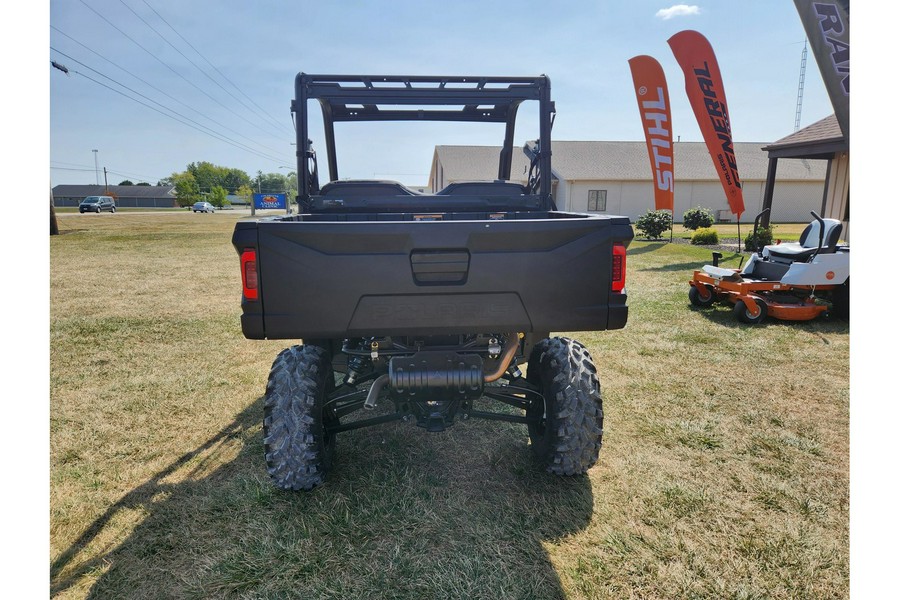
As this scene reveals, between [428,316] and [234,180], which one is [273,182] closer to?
[234,180]

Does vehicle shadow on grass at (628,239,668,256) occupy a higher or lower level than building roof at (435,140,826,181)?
lower

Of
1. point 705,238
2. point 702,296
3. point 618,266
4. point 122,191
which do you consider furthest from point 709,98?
point 122,191

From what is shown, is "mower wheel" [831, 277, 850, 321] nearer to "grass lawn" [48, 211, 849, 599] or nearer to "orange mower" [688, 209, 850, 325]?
"orange mower" [688, 209, 850, 325]

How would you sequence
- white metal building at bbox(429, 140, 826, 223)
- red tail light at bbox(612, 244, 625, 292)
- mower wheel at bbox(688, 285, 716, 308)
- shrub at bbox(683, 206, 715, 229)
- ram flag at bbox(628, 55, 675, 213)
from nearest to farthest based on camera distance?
red tail light at bbox(612, 244, 625, 292) < mower wheel at bbox(688, 285, 716, 308) < ram flag at bbox(628, 55, 675, 213) < shrub at bbox(683, 206, 715, 229) < white metal building at bbox(429, 140, 826, 223)

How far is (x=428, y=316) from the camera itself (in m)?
2.46

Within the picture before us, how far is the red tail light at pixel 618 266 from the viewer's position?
2.54 meters

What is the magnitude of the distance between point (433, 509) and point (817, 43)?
471cm

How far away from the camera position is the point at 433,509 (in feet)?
9.41

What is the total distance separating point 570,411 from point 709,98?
11.5 meters

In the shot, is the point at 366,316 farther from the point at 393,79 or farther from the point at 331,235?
the point at 393,79

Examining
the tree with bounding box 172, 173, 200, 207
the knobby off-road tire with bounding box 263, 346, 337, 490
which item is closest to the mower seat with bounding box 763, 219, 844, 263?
the knobby off-road tire with bounding box 263, 346, 337, 490

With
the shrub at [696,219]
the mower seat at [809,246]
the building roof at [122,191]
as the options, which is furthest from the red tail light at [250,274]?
the building roof at [122,191]

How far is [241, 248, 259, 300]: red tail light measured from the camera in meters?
2.35

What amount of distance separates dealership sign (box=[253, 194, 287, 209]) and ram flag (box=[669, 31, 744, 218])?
4601 cm
